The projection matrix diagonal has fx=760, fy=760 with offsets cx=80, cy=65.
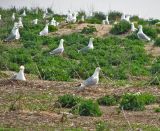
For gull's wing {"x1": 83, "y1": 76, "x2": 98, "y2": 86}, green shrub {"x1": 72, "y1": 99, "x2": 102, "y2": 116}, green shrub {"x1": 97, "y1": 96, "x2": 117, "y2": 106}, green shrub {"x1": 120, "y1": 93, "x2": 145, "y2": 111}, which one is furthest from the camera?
gull's wing {"x1": 83, "y1": 76, "x2": 98, "y2": 86}

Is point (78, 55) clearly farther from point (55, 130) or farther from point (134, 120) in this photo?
point (55, 130)

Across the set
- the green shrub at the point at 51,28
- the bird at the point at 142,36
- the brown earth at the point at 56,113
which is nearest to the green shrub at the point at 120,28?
the bird at the point at 142,36

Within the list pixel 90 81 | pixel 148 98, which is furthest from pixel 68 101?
pixel 90 81

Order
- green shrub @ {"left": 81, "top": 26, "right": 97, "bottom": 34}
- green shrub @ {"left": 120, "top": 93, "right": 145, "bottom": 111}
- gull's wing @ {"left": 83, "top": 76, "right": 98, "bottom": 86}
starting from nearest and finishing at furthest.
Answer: green shrub @ {"left": 120, "top": 93, "right": 145, "bottom": 111} → gull's wing @ {"left": 83, "top": 76, "right": 98, "bottom": 86} → green shrub @ {"left": 81, "top": 26, "right": 97, "bottom": 34}

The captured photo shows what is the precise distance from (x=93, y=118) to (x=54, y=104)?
1684 millimetres

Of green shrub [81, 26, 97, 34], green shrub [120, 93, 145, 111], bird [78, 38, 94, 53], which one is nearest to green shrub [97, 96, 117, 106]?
green shrub [120, 93, 145, 111]

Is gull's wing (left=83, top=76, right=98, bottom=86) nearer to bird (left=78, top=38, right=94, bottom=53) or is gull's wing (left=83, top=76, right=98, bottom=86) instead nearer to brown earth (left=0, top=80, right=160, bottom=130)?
brown earth (left=0, top=80, right=160, bottom=130)

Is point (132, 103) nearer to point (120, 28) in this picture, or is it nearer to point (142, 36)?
point (142, 36)

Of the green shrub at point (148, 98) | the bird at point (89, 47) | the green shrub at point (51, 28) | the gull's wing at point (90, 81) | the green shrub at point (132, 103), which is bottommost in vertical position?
the green shrub at point (51, 28)

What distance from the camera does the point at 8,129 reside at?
41.8 ft

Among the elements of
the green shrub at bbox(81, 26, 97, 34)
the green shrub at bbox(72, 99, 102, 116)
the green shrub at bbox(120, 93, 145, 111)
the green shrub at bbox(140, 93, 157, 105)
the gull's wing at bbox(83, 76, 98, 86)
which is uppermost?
the green shrub at bbox(72, 99, 102, 116)

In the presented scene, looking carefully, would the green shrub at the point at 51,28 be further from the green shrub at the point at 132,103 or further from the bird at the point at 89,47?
the green shrub at the point at 132,103

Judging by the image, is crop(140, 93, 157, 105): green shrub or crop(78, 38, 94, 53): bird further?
crop(78, 38, 94, 53): bird

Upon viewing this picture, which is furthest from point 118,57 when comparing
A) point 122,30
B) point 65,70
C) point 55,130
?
point 55,130
